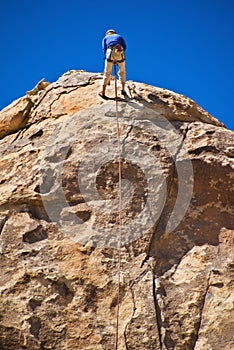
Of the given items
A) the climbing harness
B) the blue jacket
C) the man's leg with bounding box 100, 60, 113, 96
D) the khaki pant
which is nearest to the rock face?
the man's leg with bounding box 100, 60, 113, 96

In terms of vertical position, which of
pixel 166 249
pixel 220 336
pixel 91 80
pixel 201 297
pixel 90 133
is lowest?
pixel 220 336

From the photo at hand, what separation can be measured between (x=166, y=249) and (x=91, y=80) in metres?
4.19

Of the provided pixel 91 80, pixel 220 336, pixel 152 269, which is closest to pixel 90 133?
pixel 91 80

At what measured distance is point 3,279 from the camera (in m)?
8.95

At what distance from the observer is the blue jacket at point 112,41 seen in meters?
11.3

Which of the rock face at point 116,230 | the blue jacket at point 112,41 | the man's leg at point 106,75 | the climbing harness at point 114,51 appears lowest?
the rock face at point 116,230

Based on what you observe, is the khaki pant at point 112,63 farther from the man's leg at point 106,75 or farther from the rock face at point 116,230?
the rock face at point 116,230

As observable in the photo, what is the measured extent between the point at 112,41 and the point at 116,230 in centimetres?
418

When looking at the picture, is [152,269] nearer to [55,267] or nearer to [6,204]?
[55,267]

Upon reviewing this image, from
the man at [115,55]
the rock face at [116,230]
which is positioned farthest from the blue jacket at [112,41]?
the rock face at [116,230]

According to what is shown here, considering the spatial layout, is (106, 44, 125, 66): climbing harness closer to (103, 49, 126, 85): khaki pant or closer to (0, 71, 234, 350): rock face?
(103, 49, 126, 85): khaki pant

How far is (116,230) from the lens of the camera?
9.30 meters

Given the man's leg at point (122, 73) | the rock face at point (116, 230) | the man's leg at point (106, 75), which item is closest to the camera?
the rock face at point (116, 230)

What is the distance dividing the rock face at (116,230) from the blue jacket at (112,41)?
3.81ft
